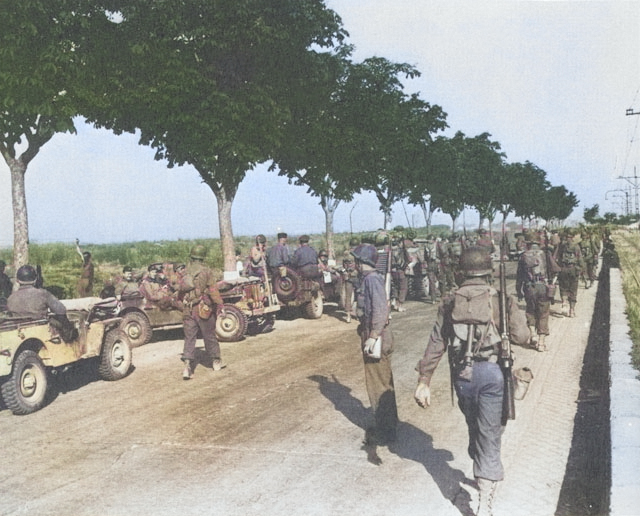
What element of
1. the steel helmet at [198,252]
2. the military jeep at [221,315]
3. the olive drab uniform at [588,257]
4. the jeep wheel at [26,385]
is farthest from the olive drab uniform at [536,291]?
the olive drab uniform at [588,257]

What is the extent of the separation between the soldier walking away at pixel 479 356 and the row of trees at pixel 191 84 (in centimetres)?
1061

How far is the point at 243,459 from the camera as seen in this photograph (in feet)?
17.9

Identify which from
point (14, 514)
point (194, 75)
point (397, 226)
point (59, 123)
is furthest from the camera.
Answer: point (397, 226)

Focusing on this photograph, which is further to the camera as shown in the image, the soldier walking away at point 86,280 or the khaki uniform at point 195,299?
the soldier walking away at point 86,280

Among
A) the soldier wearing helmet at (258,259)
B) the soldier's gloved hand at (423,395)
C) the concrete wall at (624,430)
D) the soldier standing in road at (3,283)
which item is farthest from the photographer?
the soldier wearing helmet at (258,259)

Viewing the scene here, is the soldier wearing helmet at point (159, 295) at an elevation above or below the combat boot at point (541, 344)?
above

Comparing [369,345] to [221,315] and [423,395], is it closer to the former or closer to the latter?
[423,395]

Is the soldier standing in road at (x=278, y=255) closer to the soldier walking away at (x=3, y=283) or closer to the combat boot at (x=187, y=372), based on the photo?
the combat boot at (x=187, y=372)

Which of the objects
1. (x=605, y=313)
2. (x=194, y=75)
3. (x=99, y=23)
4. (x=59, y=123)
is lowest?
(x=605, y=313)

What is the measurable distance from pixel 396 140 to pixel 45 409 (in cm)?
2179

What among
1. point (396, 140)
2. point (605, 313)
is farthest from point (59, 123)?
point (396, 140)

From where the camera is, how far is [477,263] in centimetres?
420

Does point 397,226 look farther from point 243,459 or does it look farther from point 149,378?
point 243,459

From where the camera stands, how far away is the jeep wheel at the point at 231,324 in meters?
11.6
